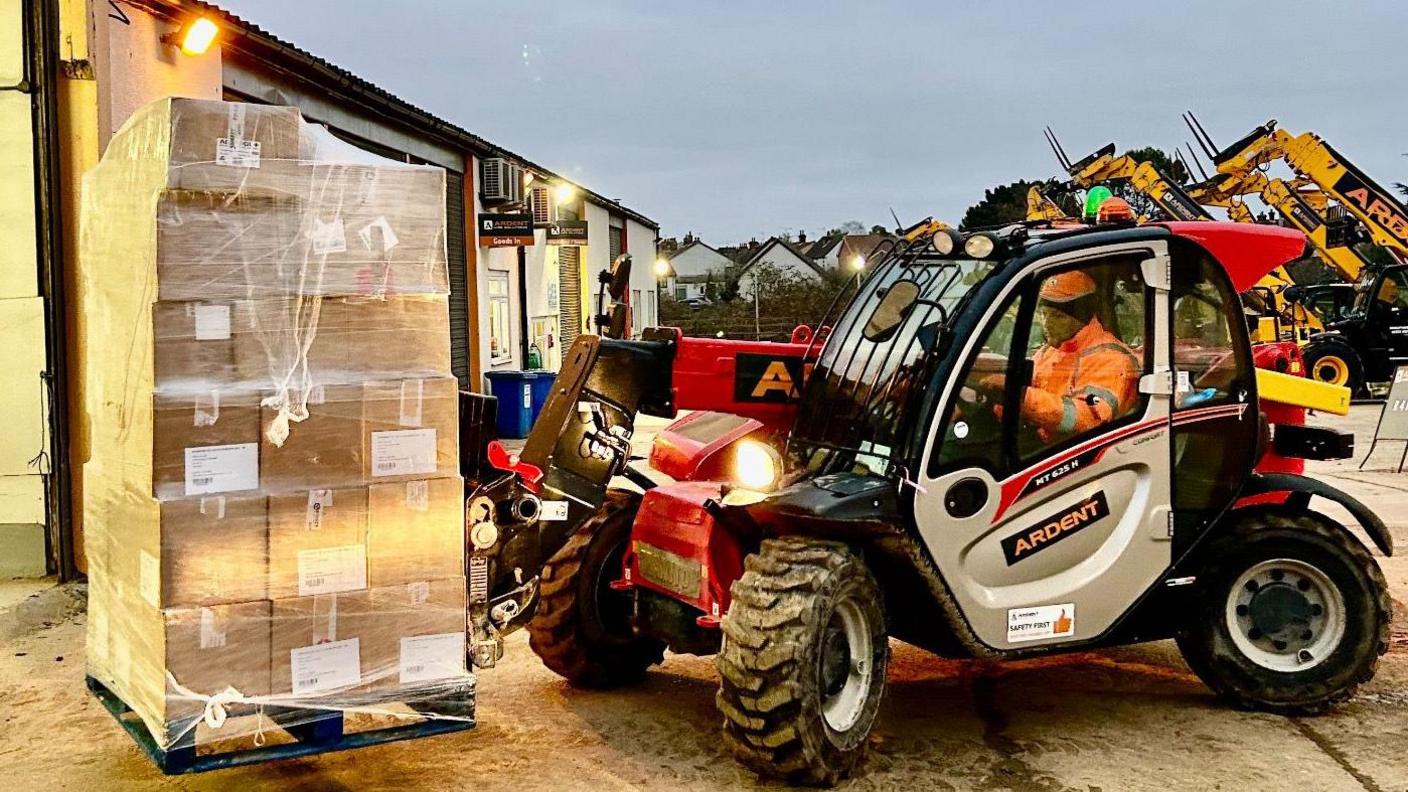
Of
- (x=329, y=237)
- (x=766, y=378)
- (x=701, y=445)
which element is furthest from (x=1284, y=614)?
(x=329, y=237)

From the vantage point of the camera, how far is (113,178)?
17.8 ft

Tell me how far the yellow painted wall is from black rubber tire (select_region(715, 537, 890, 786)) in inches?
237

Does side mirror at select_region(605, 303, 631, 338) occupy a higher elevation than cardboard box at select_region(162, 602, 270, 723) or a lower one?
higher

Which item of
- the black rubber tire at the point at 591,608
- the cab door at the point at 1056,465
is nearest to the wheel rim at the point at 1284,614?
the cab door at the point at 1056,465

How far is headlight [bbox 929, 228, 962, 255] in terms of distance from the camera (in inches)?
238

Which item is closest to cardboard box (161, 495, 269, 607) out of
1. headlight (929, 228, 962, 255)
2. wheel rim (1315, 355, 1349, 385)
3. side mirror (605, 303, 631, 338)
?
side mirror (605, 303, 631, 338)

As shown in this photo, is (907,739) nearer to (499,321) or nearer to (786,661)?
(786,661)

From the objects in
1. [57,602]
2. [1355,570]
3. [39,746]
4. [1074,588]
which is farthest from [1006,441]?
[57,602]

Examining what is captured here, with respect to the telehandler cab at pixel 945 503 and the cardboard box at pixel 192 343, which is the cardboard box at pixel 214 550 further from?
the telehandler cab at pixel 945 503

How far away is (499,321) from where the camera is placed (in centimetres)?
2111

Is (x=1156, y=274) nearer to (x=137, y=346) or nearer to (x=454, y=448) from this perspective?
(x=454, y=448)

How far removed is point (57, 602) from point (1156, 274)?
6969 mm

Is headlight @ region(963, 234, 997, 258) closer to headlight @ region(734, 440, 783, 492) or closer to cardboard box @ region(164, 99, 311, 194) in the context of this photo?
headlight @ region(734, 440, 783, 492)

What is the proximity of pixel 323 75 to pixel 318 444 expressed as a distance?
9.72 m
